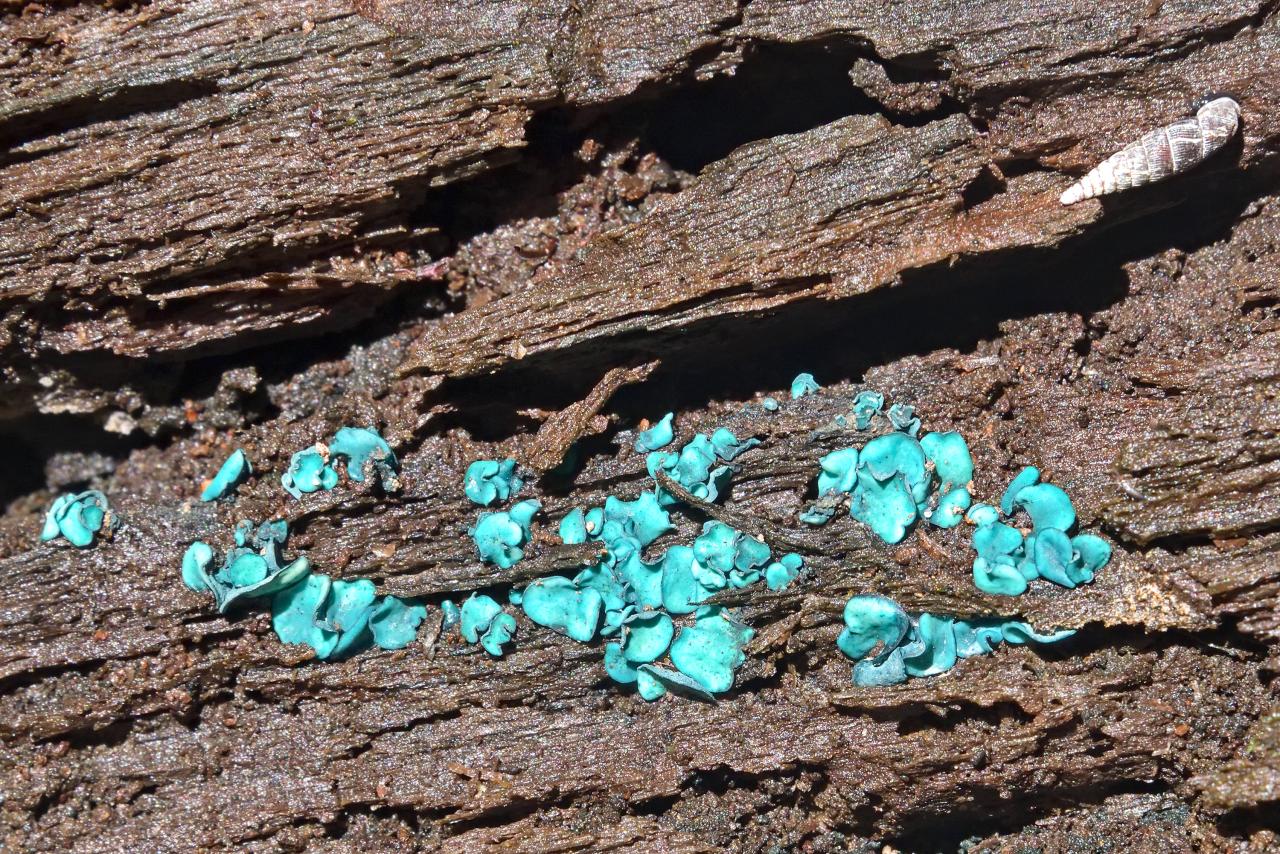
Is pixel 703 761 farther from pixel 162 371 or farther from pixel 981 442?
pixel 162 371

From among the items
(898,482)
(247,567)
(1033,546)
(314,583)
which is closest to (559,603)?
(314,583)

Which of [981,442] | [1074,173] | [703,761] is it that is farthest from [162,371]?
[1074,173]

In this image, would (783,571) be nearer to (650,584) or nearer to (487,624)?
(650,584)

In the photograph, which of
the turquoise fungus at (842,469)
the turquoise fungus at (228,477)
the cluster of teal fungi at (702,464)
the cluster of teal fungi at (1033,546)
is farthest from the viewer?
the turquoise fungus at (228,477)

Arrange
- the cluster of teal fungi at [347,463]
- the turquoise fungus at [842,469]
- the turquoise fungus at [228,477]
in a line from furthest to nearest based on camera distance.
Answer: the turquoise fungus at [228,477], the cluster of teal fungi at [347,463], the turquoise fungus at [842,469]

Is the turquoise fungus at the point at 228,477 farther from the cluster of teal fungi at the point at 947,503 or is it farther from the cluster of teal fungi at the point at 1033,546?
the cluster of teal fungi at the point at 1033,546

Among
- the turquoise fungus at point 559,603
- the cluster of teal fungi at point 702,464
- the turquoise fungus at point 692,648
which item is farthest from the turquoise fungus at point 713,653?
the cluster of teal fungi at point 702,464
